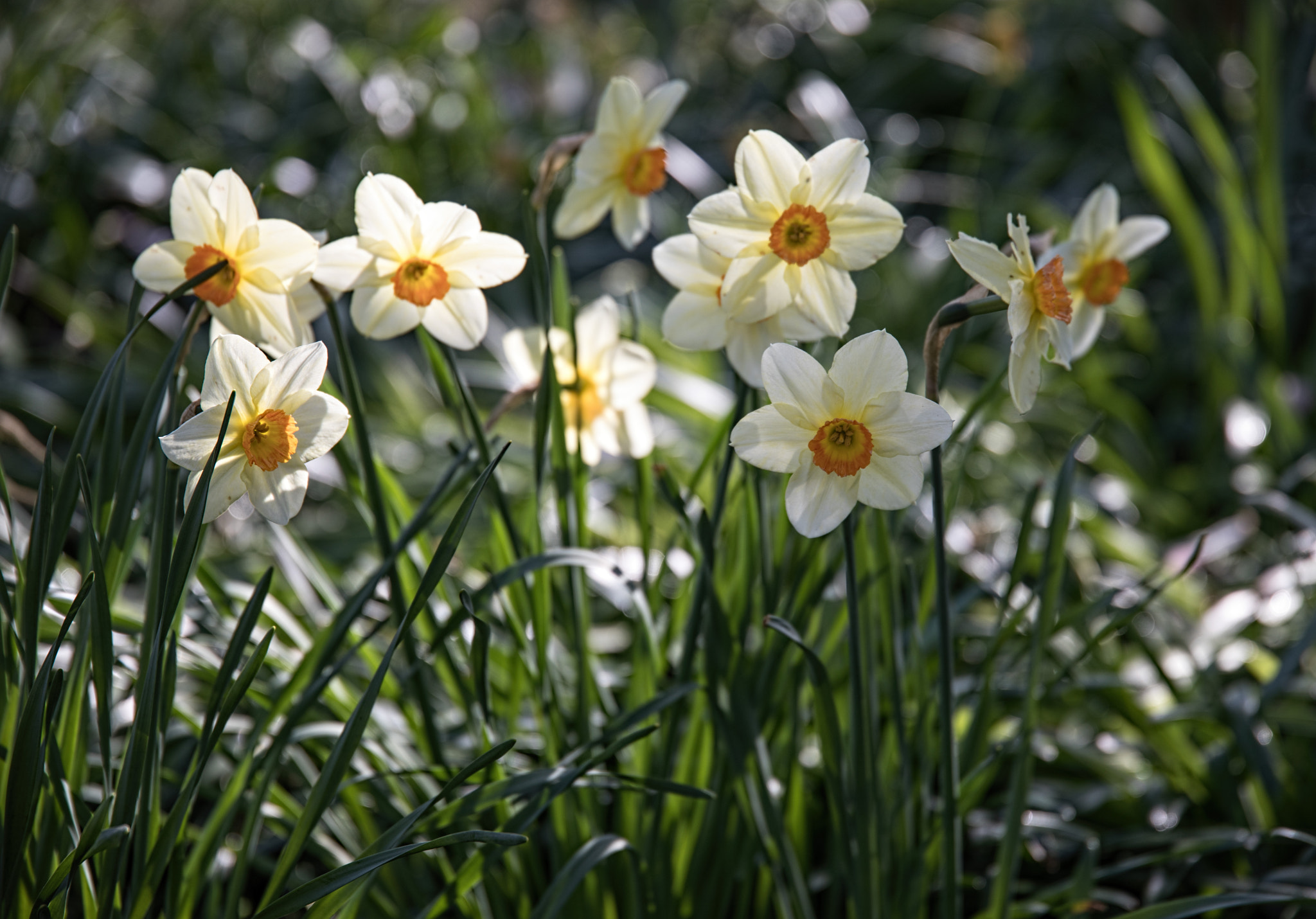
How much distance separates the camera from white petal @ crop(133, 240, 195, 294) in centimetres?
93

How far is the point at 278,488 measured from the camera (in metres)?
0.80

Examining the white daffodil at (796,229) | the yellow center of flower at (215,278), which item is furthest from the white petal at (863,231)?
the yellow center of flower at (215,278)

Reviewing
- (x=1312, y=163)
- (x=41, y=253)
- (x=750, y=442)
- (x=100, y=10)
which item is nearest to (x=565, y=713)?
(x=750, y=442)

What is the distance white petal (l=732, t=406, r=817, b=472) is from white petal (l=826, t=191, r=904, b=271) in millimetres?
169

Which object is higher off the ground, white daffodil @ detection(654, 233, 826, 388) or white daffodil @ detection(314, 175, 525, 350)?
white daffodil @ detection(314, 175, 525, 350)

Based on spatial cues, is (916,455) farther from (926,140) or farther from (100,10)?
(100,10)

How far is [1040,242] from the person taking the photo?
1.00 meters

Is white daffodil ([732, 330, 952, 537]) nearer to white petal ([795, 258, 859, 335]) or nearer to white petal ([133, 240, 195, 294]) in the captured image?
white petal ([795, 258, 859, 335])

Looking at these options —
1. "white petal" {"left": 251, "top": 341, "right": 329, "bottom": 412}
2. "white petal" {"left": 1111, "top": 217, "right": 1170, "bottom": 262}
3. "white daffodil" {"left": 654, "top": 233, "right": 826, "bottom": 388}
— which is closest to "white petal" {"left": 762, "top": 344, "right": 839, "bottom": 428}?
"white daffodil" {"left": 654, "top": 233, "right": 826, "bottom": 388}

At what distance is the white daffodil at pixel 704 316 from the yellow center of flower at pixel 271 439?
373 mm

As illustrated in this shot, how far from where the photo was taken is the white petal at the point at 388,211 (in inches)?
35.2

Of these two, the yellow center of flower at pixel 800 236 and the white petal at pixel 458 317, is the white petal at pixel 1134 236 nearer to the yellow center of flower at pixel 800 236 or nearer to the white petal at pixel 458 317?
the yellow center of flower at pixel 800 236

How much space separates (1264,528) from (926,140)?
2.17 metres

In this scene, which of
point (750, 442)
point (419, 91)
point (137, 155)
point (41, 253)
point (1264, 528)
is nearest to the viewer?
point (750, 442)
